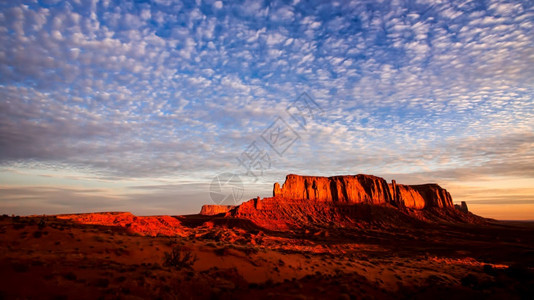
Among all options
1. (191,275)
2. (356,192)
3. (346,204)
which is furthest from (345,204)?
(191,275)

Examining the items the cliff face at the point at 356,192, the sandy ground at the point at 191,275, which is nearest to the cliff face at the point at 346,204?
the cliff face at the point at 356,192

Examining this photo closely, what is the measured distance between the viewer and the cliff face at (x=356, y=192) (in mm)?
82000

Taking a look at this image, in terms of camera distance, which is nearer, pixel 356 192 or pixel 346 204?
pixel 346 204

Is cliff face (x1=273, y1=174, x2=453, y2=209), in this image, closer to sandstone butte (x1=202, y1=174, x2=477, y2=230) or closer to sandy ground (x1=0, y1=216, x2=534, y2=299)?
sandstone butte (x1=202, y1=174, x2=477, y2=230)

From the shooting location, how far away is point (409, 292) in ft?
50.9

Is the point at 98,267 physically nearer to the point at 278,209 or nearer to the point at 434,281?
the point at 434,281

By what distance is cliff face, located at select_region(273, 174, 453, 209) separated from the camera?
8200 centimetres

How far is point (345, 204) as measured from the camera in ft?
262

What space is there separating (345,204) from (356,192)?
29.9 ft

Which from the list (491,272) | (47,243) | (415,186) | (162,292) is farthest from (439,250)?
(415,186)

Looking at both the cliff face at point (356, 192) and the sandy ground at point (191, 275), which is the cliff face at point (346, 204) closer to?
the cliff face at point (356, 192)

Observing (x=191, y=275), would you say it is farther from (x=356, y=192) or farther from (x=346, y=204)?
→ (x=356, y=192)

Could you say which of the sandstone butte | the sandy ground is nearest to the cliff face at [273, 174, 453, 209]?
the sandstone butte

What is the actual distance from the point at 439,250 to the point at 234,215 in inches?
1625
